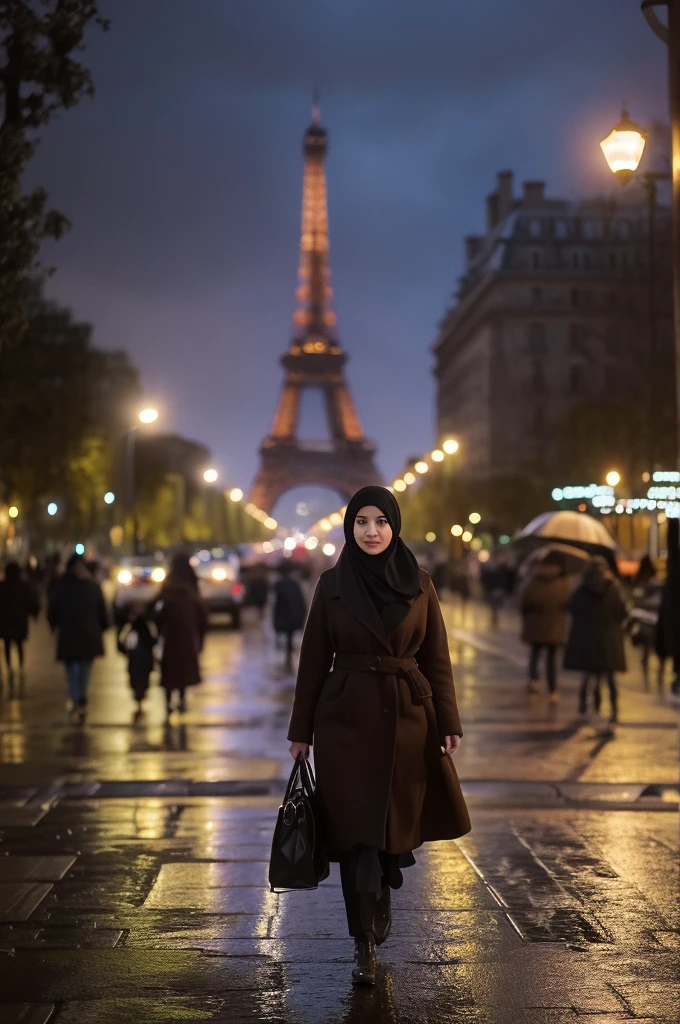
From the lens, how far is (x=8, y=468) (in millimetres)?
51688

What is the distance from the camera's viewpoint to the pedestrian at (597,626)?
16.2 m

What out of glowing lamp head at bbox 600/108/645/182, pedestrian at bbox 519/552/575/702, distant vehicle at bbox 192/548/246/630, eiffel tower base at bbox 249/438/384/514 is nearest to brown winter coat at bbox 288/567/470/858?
glowing lamp head at bbox 600/108/645/182

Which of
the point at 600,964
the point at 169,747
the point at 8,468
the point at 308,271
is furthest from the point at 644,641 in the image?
the point at 308,271

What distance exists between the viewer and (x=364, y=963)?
6.09 metres

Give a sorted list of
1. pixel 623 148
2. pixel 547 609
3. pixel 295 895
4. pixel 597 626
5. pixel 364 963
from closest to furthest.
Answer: pixel 364 963
pixel 295 895
pixel 623 148
pixel 597 626
pixel 547 609

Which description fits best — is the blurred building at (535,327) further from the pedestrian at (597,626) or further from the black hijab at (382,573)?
the black hijab at (382,573)

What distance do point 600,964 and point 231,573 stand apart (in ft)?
106

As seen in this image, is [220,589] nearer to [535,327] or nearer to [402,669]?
[402,669]

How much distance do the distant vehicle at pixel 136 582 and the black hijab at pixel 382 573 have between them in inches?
1119

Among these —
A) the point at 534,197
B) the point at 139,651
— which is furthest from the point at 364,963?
the point at 534,197

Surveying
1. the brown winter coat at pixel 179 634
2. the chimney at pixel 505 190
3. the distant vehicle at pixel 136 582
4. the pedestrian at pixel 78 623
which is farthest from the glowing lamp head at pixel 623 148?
the chimney at pixel 505 190

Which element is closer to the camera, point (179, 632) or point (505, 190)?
point (179, 632)

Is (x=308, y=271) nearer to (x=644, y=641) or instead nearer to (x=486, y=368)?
(x=486, y=368)

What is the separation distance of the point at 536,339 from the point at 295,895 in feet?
312
